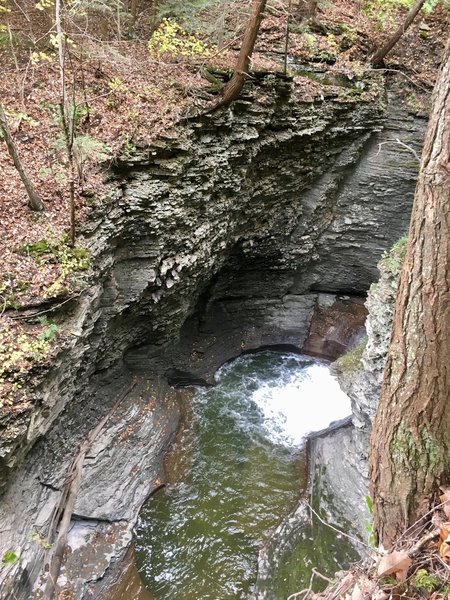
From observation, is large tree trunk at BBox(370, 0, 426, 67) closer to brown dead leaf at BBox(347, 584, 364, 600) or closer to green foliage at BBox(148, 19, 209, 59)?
green foliage at BBox(148, 19, 209, 59)

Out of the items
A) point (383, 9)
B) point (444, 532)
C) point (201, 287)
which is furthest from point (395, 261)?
point (383, 9)

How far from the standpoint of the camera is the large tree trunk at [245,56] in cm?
742

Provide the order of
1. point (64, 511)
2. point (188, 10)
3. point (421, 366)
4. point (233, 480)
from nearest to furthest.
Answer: point (421, 366)
point (64, 511)
point (188, 10)
point (233, 480)

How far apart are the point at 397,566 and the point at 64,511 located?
21.9 ft

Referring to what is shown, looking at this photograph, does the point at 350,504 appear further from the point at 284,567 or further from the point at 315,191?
the point at 315,191

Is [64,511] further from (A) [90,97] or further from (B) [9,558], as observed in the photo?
→ (A) [90,97]

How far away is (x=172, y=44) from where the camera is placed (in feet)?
29.9

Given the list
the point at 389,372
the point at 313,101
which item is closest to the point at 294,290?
the point at 313,101

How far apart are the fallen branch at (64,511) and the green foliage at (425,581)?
20.8ft

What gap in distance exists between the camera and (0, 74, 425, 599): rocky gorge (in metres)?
7.46

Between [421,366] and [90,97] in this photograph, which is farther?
[90,97]

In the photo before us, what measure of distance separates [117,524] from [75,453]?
1.69 meters

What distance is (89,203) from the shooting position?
7.55 metres

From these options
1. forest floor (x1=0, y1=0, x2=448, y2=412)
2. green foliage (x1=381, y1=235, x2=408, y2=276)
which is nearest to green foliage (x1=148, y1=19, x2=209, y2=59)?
forest floor (x1=0, y1=0, x2=448, y2=412)
